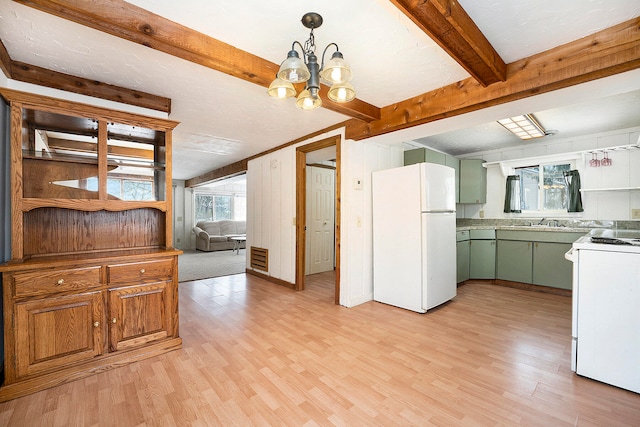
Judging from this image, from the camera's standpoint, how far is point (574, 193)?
405 cm

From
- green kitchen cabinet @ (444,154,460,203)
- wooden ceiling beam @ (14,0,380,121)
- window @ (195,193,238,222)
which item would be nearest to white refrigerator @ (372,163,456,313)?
green kitchen cabinet @ (444,154,460,203)

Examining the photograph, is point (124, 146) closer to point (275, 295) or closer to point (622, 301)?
point (275, 295)

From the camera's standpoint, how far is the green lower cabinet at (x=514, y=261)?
411 cm

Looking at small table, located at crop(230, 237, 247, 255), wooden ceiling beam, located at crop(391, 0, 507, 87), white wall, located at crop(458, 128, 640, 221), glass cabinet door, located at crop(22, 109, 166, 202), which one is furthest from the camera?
small table, located at crop(230, 237, 247, 255)

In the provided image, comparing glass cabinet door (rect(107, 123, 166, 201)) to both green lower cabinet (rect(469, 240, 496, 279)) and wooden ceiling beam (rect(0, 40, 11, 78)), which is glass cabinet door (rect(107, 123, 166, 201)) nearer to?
wooden ceiling beam (rect(0, 40, 11, 78))

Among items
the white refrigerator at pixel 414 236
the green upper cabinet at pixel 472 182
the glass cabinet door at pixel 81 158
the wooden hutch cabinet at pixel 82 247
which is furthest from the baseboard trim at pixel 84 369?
the green upper cabinet at pixel 472 182

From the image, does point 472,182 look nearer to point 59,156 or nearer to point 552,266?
point 552,266

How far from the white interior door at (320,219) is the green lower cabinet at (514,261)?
289 cm

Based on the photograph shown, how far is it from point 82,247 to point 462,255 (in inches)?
186

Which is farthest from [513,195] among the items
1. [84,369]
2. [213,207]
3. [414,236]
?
[213,207]

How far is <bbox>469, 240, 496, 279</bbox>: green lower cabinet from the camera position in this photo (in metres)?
4.41

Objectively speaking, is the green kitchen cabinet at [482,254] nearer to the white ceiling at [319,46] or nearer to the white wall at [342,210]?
the white wall at [342,210]

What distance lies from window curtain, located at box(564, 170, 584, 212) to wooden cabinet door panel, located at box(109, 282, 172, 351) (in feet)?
17.7

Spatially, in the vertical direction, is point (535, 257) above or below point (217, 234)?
above
